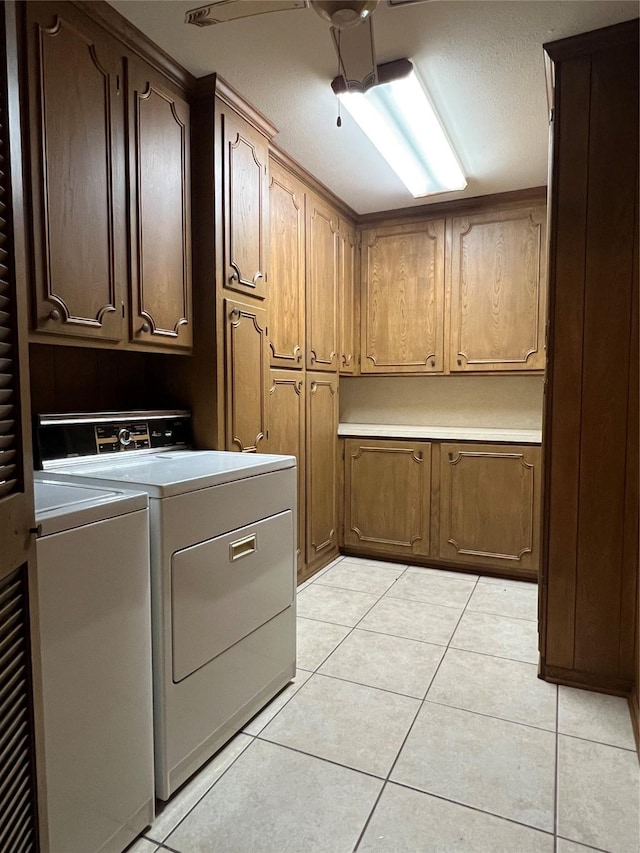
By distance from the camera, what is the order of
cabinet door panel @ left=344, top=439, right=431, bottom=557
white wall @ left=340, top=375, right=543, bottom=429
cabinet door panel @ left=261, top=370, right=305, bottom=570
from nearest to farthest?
cabinet door panel @ left=261, top=370, right=305, bottom=570 → cabinet door panel @ left=344, top=439, right=431, bottom=557 → white wall @ left=340, top=375, right=543, bottom=429

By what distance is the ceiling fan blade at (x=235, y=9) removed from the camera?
4.19 ft

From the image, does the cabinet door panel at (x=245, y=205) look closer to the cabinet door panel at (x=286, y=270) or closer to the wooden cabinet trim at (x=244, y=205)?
the wooden cabinet trim at (x=244, y=205)

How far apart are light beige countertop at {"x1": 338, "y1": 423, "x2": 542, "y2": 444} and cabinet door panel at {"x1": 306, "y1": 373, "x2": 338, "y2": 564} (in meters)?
0.21

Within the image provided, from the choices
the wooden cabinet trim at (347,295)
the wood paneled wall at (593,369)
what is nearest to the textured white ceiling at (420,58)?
the wood paneled wall at (593,369)

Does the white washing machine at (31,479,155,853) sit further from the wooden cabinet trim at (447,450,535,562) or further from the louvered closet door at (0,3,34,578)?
the wooden cabinet trim at (447,450,535,562)

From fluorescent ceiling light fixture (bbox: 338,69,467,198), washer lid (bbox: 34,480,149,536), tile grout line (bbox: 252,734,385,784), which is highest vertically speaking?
fluorescent ceiling light fixture (bbox: 338,69,467,198)

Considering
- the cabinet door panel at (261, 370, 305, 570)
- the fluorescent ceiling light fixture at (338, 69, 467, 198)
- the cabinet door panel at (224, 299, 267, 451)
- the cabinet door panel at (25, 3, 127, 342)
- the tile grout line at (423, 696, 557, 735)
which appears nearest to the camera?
the cabinet door panel at (25, 3, 127, 342)

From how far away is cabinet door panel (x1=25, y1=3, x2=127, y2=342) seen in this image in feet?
4.91

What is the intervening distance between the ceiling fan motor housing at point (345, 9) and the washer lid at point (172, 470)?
1247 millimetres

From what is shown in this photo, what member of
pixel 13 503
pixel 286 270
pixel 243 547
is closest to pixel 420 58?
pixel 286 270

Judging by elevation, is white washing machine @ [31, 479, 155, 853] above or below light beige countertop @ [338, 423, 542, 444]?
below

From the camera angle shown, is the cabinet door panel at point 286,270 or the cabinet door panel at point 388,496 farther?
the cabinet door panel at point 388,496

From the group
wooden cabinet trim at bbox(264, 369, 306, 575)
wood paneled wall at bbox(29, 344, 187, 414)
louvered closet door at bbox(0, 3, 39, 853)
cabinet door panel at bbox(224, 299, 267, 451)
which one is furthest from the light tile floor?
wood paneled wall at bbox(29, 344, 187, 414)

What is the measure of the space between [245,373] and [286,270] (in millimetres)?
802
